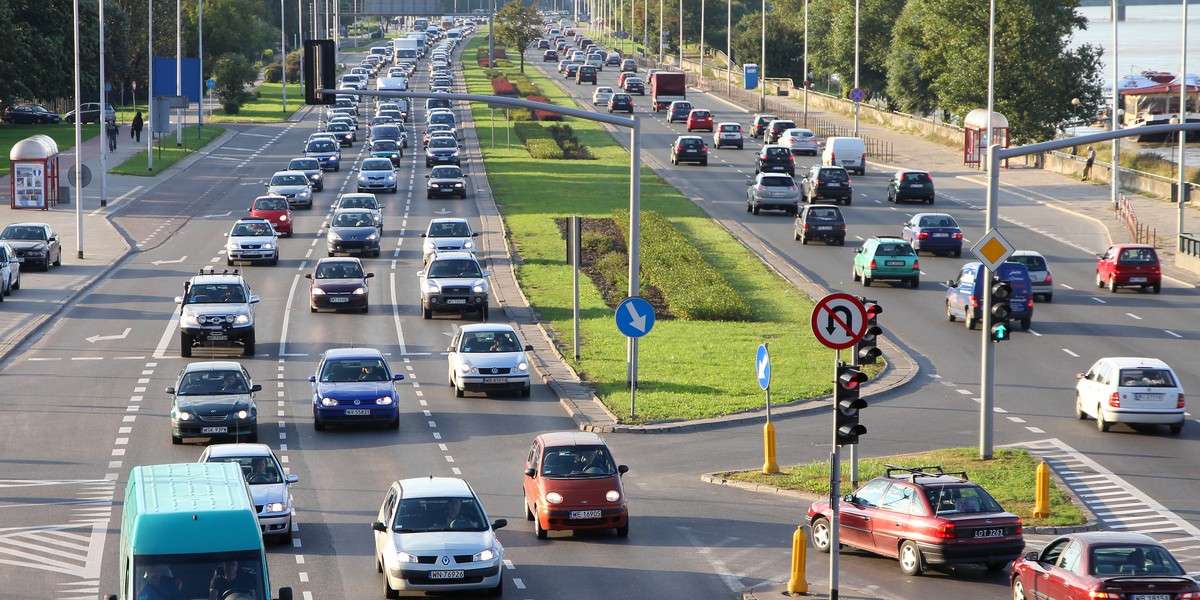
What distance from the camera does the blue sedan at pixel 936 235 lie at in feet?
178

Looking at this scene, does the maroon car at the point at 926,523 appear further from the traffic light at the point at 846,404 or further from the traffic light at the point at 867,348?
the traffic light at the point at 846,404

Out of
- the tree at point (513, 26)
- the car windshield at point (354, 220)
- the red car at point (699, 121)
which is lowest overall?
the car windshield at point (354, 220)

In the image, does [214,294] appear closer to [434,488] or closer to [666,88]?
[434,488]

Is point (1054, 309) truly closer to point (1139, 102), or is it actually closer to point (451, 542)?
point (451, 542)

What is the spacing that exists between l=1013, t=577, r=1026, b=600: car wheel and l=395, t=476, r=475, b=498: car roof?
22.2 ft

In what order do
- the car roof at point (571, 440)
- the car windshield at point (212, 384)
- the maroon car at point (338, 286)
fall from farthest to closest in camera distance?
the maroon car at point (338, 286) → the car windshield at point (212, 384) → the car roof at point (571, 440)

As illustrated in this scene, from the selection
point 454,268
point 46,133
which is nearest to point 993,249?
point 454,268

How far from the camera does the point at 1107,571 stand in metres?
17.7

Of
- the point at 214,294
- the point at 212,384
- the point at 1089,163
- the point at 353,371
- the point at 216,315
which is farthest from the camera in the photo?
the point at 1089,163

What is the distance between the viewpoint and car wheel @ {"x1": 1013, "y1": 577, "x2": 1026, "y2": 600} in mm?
18984

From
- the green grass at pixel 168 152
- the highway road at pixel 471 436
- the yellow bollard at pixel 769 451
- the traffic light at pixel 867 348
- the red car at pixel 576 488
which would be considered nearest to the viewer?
the traffic light at pixel 867 348

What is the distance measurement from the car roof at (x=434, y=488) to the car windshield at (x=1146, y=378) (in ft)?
51.1

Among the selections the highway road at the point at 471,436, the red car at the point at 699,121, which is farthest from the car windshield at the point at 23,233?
the red car at the point at 699,121

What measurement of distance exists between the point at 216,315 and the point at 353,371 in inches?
285
